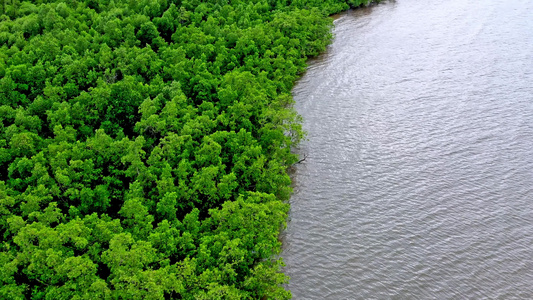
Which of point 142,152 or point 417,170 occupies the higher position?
point 142,152

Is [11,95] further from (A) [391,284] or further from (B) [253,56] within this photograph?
(A) [391,284]

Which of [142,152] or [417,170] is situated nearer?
[142,152]

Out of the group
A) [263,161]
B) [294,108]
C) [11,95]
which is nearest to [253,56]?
[294,108]

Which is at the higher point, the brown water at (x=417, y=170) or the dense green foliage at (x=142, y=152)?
the dense green foliage at (x=142, y=152)

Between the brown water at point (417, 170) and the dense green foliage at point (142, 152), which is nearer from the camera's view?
the dense green foliage at point (142, 152)

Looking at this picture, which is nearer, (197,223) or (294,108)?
(197,223)
